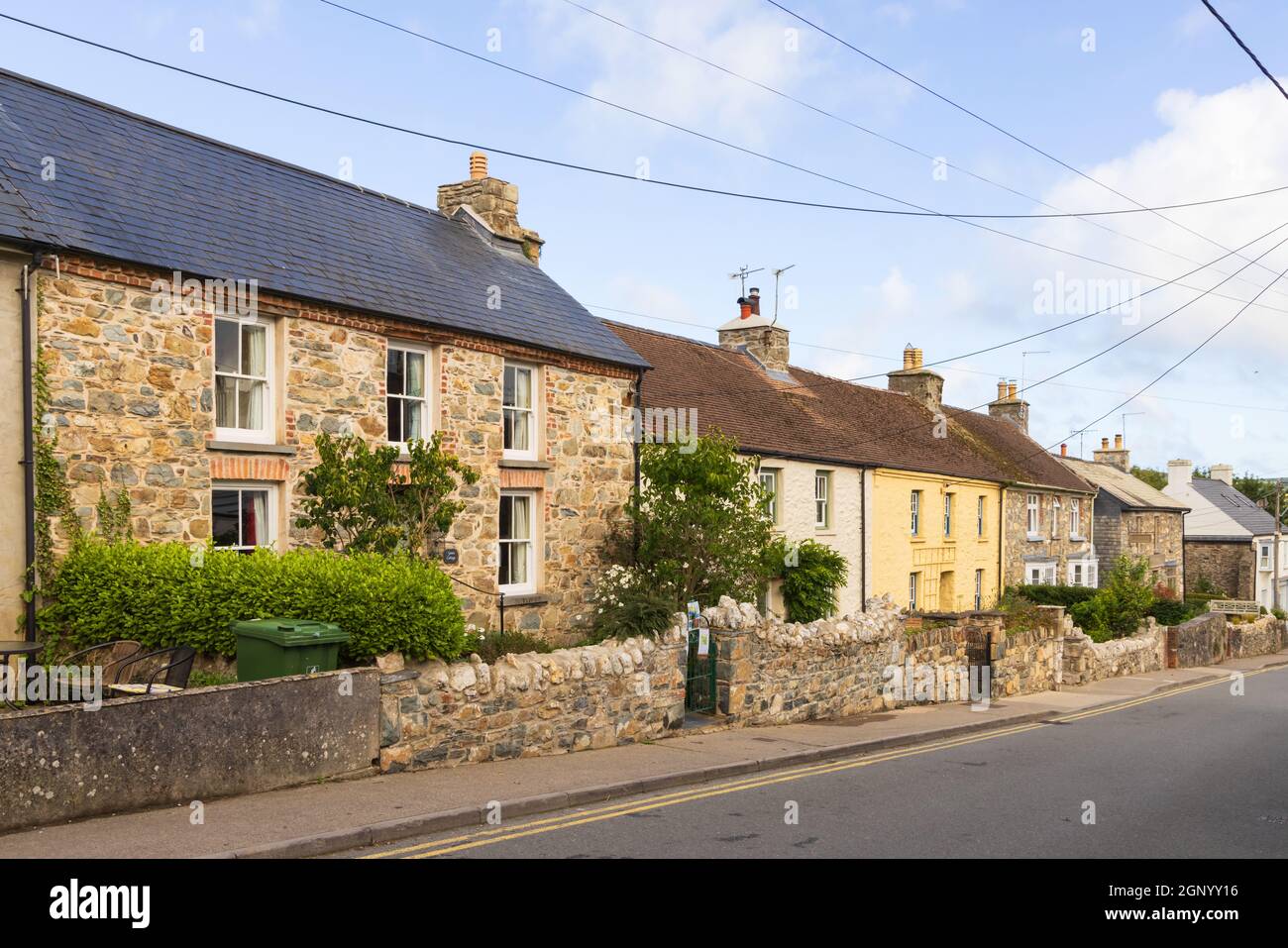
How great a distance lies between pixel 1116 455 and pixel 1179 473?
531 cm

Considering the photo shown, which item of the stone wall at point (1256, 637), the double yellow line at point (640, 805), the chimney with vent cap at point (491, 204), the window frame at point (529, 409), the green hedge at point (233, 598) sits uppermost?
the chimney with vent cap at point (491, 204)

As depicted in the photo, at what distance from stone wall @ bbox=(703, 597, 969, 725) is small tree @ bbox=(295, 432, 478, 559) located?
13.5ft

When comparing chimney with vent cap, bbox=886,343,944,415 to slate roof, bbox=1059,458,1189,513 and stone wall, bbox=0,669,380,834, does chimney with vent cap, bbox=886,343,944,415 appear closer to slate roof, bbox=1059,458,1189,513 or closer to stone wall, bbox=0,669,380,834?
slate roof, bbox=1059,458,1189,513

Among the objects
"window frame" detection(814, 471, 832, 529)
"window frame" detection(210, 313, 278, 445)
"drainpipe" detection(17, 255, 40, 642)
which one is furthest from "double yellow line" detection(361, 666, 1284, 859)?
"window frame" detection(814, 471, 832, 529)

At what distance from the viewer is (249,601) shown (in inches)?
420

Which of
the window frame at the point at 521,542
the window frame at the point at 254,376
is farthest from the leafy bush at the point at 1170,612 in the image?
the window frame at the point at 254,376

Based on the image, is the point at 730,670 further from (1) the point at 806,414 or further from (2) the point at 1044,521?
(2) the point at 1044,521

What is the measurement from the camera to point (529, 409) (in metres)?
17.4

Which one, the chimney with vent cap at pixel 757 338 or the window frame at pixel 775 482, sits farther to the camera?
the chimney with vent cap at pixel 757 338

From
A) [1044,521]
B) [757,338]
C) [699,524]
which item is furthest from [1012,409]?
[699,524]

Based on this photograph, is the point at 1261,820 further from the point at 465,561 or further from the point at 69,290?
the point at 69,290

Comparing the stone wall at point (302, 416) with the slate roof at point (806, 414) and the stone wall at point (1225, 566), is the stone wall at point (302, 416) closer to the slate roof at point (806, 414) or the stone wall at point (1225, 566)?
the slate roof at point (806, 414)

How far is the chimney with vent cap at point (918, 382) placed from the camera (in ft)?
122
